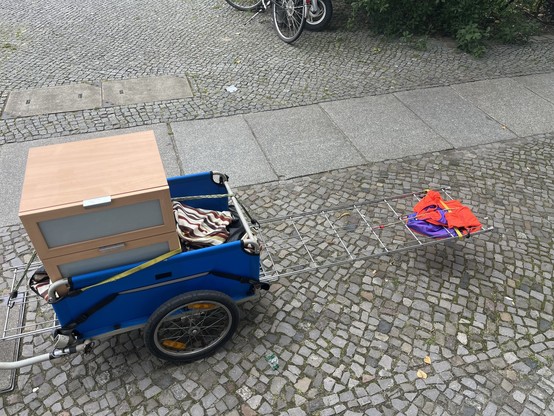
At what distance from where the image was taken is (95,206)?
7.66 ft

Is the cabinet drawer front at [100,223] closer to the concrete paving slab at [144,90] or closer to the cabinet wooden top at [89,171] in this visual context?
the cabinet wooden top at [89,171]

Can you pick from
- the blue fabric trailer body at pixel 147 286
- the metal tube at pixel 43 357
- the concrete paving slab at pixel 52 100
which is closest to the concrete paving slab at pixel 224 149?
the concrete paving slab at pixel 52 100

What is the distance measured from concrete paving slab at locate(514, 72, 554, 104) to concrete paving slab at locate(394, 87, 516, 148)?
1.32m

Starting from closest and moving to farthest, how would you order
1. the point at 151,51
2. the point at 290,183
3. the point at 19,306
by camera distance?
1. the point at 19,306
2. the point at 290,183
3. the point at 151,51

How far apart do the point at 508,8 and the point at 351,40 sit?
324 cm

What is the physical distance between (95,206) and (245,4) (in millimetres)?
8576

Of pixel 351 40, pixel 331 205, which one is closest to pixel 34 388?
pixel 331 205

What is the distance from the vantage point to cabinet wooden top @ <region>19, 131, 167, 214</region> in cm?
235

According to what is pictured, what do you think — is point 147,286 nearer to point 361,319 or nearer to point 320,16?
point 361,319

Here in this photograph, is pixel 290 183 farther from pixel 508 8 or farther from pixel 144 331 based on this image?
pixel 508 8

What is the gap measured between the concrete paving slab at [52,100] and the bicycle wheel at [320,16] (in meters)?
4.35

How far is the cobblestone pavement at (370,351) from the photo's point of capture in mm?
2998

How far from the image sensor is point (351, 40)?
8.26 metres

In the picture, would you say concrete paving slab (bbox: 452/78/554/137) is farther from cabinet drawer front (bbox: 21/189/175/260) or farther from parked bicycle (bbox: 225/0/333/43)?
cabinet drawer front (bbox: 21/189/175/260)
